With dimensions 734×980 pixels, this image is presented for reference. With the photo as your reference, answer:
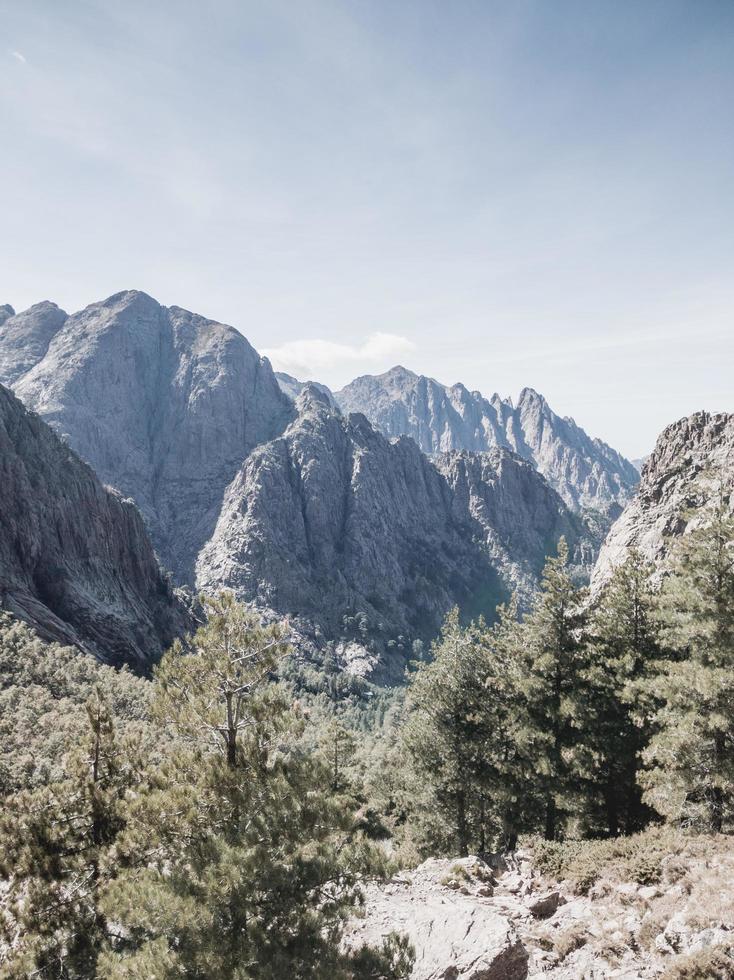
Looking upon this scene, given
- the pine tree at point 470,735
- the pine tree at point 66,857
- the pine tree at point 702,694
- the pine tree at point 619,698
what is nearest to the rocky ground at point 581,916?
the pine tree at point 702,694

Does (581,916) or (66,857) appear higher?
(66,857)

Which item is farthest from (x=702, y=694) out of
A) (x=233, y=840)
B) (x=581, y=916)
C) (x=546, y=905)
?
(x=233, y=840)

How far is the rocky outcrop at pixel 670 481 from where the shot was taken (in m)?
86.6

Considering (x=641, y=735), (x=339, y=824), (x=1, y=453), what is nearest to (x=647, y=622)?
(x=641, y=735)

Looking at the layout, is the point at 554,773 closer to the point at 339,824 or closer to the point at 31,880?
the point at 339,824

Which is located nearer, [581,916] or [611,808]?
[581,916]

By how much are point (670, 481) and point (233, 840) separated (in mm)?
107489

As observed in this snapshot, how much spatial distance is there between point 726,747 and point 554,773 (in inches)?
237

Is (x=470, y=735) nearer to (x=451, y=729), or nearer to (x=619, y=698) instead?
(x=451, y=729)

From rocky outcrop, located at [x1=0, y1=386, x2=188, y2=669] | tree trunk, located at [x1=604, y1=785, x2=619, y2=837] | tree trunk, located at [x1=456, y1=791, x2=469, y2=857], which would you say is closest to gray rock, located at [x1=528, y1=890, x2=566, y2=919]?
tree trunk, located at [x1=604, y1=785, x2=619, y2=837]

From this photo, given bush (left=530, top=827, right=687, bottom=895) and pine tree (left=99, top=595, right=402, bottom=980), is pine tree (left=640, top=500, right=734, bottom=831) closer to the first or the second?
bush (left=530, top=827, right=687, bottom=895)

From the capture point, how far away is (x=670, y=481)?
98.7 m

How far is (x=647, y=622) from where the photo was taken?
2170 cm

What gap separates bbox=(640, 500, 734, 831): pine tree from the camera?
1563cm
